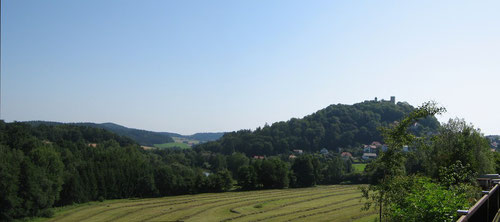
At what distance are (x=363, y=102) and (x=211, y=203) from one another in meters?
158

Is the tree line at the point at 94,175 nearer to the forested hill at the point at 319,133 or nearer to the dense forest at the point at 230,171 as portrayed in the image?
the dense forest at the point at 230,171

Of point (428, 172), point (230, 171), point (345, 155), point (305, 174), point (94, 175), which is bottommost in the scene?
point (305, 174)

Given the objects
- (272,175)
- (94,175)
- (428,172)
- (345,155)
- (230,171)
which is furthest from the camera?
(345,155)

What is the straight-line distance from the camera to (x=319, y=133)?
162750mm

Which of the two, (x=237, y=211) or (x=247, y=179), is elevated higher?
(x=247, y=179)

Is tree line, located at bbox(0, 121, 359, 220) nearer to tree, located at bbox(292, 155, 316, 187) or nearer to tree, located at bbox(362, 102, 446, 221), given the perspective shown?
tree, located at bbox(292, 155, 316, 187)

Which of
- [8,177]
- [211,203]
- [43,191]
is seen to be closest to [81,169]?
[43,191]

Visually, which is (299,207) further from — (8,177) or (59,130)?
(59,130)

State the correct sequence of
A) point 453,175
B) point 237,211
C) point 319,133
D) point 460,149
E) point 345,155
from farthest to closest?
point 319,133 < point 345,155 < point 237,211 < point 460,149 < point 453,175

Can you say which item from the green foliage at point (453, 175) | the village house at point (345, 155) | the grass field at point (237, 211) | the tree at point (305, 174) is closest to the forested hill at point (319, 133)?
the village house at point (345, 155)

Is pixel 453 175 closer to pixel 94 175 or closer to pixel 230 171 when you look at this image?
pixel 94 175

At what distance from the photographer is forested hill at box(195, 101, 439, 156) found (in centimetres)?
15625

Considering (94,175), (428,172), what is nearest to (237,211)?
(428,172)

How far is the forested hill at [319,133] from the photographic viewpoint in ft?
513
